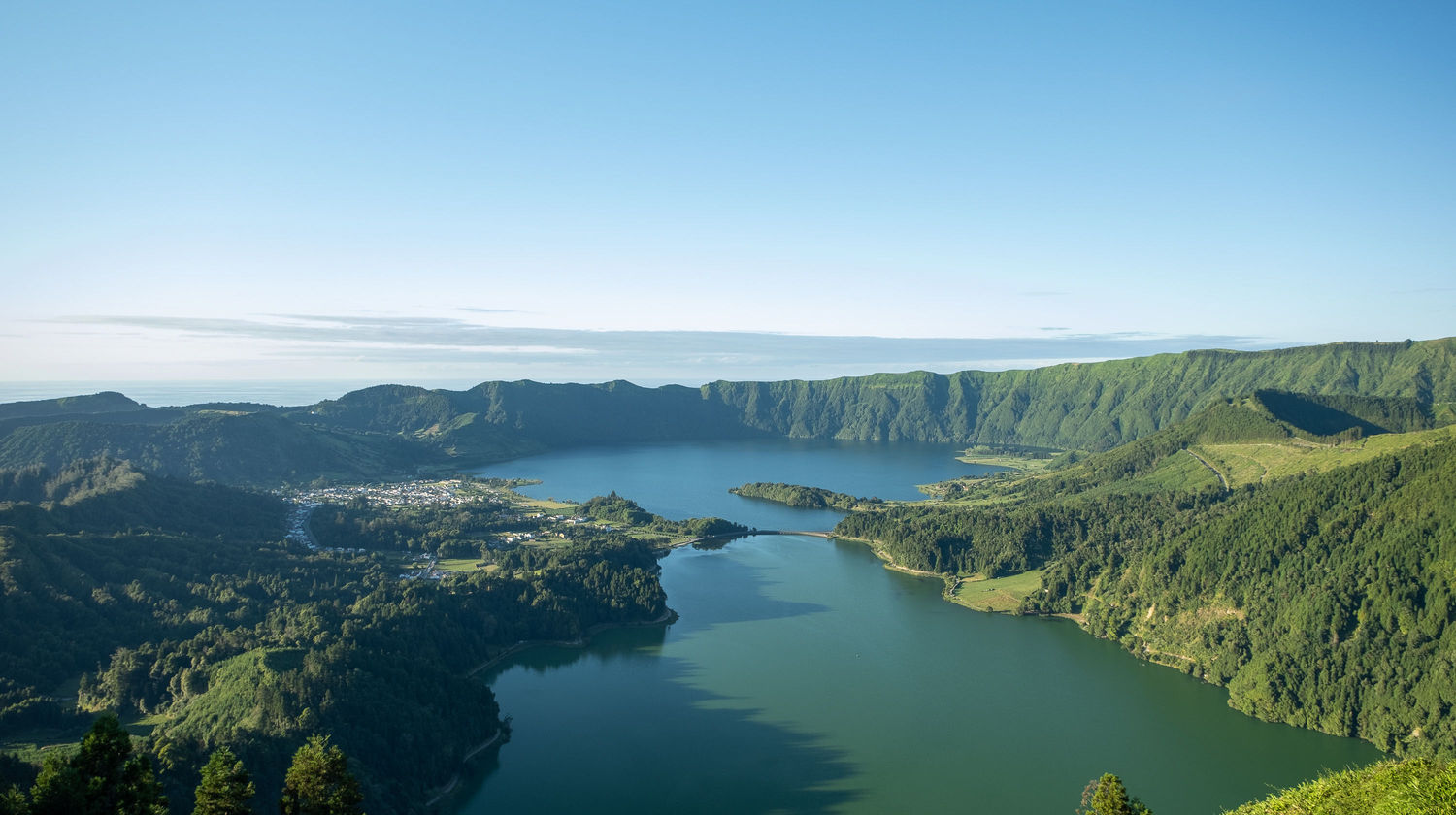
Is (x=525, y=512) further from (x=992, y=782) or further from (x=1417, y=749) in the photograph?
(x=1417, y=749)

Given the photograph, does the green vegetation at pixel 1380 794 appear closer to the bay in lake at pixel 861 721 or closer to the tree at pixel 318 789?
the bay in lake at pixel 861 721

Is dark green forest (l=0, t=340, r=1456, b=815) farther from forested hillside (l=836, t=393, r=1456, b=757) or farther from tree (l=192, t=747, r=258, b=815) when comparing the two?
tree (l=192, t=747, r=258, b=815)

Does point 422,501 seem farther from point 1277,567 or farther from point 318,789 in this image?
point 318,789

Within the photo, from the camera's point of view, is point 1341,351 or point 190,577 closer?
point 190,577

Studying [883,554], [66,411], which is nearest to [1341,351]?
[883,554]

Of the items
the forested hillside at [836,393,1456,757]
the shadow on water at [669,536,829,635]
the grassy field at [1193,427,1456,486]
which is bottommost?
the shadow on water at [669,536,829,635]

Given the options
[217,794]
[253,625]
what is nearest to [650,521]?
[253,625]

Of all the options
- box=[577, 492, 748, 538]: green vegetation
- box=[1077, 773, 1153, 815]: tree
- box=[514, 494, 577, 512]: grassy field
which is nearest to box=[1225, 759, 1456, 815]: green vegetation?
box=[1077, 773, 1153, 815]: tree
